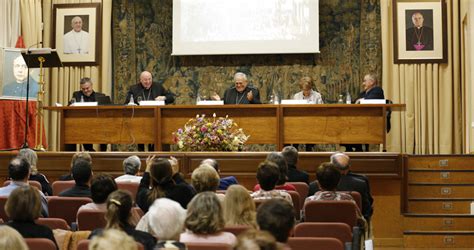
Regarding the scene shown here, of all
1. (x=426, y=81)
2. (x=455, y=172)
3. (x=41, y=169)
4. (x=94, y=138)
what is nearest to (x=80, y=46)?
(x=94, y=138)

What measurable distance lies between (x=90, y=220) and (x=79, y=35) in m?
9.45

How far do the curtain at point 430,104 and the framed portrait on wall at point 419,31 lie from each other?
0.34ft

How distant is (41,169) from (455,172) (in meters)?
5.30

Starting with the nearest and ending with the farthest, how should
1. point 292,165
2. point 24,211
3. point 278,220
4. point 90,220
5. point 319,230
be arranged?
point 278,220 → point 24,211 → point 319,230 → point 90,220 → point 292,165

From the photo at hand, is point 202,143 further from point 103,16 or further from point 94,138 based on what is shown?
point 103,16

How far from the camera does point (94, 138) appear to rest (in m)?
10.9

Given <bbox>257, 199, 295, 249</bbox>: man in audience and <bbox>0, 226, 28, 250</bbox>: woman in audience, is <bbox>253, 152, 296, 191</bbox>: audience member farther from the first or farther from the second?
<bbox>0, 226, 28, 250</bbox>: woman in audience

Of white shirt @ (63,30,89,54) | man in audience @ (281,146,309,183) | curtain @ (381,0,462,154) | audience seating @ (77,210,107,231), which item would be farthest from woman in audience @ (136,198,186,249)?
white shirt @ (63,30,89,54)

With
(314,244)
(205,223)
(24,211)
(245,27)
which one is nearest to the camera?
(314,244)

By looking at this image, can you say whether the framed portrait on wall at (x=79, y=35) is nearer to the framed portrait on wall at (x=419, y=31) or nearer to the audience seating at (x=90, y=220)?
the framed portrait on wall at (x=419, y=31)

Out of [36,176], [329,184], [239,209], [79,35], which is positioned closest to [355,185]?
[329,184]

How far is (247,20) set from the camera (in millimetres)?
13664

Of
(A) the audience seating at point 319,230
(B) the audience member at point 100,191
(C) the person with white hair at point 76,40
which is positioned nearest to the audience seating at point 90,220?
(B) the audience member at point 100,191

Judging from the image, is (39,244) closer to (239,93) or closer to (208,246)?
(208,246)
